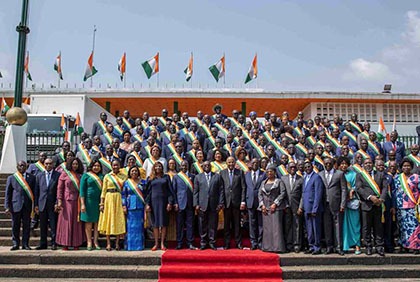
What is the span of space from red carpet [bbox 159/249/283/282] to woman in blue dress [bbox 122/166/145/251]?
64 cm

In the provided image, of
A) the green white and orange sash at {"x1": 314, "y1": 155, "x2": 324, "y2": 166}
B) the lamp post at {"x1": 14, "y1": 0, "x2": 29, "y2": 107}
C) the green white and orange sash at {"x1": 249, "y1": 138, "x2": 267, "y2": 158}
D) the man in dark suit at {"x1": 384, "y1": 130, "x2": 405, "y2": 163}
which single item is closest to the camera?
the green white and orange sash at {"x1": 314, "y1": 155, "x2": 324, "y2": 166}

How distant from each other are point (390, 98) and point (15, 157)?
15041 millimetres

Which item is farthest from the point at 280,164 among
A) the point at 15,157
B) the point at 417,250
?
the point at 15,157

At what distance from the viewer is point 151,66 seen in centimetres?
1984

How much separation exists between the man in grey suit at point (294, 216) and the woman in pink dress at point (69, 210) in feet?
11.7

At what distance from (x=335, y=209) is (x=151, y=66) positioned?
14505 mm

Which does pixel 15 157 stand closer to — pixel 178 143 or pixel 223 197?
pixel 178 143


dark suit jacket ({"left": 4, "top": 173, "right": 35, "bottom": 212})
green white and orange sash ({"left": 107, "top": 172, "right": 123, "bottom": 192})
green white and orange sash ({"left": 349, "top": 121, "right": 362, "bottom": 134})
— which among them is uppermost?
green white and orange sash ({"left": 349, "top": 121, "right": 362, "bottom": 134})

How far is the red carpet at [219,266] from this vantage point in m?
6.34

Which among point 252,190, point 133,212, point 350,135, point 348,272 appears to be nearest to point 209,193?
point 252,190

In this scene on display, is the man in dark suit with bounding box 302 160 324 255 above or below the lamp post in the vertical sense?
below

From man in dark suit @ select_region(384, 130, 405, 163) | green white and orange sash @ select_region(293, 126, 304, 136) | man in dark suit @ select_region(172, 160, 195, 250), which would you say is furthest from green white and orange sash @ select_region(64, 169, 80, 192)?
man in dark suit @ select_region(384, 130, 405, 163)

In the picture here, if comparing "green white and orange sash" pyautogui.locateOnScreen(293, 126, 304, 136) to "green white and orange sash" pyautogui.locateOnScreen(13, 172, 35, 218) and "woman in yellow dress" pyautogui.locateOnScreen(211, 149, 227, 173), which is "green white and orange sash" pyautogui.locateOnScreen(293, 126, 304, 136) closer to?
"woman in yellow dress" pyautogui.locateOnScreen(211, 149, 227, 173)

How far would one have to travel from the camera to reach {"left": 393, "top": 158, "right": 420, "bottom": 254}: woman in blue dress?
6.96 m
